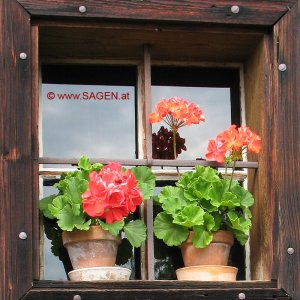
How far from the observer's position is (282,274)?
12.7 ft

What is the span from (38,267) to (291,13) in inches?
42.8

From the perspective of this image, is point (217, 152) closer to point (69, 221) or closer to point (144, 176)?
point (144, 176)

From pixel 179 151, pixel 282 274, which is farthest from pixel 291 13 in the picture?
pixel 282 274

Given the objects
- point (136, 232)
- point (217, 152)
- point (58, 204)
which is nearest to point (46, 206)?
point (58, 204)

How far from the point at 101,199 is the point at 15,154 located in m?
0.28

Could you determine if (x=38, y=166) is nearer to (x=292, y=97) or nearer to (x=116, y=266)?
(x=116, y=266)

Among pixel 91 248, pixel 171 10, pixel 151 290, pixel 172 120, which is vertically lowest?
pixel 151 290

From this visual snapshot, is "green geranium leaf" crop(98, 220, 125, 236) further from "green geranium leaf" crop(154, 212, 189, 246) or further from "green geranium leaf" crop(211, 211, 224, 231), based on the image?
"green geranium leaf" crop(211, 211, 224, 231)

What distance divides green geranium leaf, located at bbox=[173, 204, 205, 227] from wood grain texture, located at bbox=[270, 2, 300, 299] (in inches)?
8.8

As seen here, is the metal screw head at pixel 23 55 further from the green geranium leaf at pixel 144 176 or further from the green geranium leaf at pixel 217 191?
the green geranium leaf at pixel 217 191

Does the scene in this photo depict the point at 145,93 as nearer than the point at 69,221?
No

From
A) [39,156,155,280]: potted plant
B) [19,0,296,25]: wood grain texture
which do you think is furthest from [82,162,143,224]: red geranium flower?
[19,0,296,25]: wood grain texture

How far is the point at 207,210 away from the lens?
394 centimetres

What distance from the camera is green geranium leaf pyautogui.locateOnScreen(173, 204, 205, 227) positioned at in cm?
388
